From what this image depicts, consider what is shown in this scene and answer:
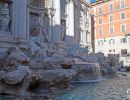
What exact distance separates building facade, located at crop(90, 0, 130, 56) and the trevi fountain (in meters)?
13.4

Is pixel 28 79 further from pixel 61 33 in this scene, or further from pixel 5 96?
pixel 61 33

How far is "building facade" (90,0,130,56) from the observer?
40062 mm

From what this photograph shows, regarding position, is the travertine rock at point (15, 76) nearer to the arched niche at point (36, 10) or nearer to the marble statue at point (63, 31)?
the arched niche at point (36, 10)

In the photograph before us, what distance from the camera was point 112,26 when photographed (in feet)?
138

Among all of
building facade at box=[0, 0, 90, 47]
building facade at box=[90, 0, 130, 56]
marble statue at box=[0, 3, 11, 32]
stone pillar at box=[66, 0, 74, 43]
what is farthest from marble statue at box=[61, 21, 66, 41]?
building facade at box=[90, 0, 130, 56]

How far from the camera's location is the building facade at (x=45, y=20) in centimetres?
1590

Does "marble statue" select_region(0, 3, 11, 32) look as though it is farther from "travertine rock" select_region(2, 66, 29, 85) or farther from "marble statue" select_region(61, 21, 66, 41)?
"travertine rock" select_region(2, 66, 29, 85)

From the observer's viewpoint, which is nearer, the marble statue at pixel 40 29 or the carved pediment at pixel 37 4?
the marble statue at pixel 40 29

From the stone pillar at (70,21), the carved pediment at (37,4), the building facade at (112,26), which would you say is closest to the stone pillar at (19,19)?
the carved pediment at (37,4)

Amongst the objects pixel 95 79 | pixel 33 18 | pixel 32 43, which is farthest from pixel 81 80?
pixel 33 18

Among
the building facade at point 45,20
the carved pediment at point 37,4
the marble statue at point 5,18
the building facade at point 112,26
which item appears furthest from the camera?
the building facade at point 112,26

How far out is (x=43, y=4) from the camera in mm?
19625

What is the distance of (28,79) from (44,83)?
111cm

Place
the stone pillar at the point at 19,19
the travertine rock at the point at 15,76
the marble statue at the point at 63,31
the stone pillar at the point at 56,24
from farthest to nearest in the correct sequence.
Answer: the marble statue at the point at 63,31 < the stone pillar at the point at 56,24 < the stone pillar at the point at 19,19 < the travertine rock at the point at 15,76
